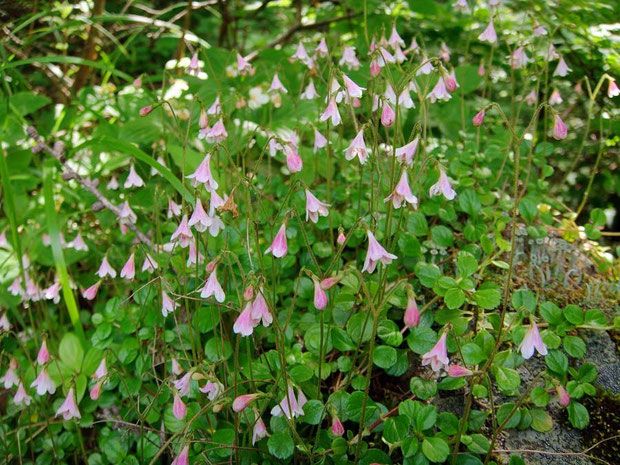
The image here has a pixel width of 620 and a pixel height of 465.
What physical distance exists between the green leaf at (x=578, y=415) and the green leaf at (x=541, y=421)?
0.20 feet

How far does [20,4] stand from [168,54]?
1.92m

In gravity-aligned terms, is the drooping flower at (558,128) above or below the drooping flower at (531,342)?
above

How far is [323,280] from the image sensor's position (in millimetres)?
1277

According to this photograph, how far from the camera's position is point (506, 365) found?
164 cm

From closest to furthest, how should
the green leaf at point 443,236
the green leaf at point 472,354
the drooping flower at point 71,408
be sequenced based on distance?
the green leaf at point 472,354 → the drooping flower at point 71,408 → the green leaf at point 443,236

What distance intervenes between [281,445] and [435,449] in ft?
1.47

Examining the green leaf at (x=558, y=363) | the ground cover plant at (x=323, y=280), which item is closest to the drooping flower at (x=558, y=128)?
the ground cover plant at (x=323, y=280)

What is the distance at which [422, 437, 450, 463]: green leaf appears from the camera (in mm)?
1428

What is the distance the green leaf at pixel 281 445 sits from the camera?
4.93 ft

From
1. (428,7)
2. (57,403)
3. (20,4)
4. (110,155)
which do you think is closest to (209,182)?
(57,403)

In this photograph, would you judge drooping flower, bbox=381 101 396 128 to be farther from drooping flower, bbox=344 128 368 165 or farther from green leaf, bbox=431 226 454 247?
green leaf, bbox=431 226 454 247

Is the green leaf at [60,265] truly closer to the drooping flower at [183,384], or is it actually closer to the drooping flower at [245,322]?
the drooping flower at [183,384]

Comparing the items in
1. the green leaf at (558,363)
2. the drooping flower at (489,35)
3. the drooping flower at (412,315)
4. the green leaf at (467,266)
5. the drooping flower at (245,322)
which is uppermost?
the drooping flower at (489,35)

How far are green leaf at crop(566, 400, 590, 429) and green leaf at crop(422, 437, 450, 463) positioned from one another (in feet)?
1.39
